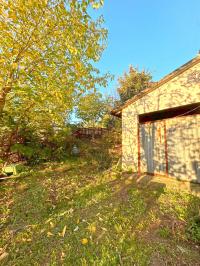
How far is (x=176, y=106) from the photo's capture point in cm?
555

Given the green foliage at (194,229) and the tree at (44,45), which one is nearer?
the green foliage at (194,229)

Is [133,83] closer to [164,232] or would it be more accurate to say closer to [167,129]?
[167,129]

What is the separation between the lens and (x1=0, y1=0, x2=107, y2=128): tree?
3395mm

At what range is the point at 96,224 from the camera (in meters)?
3.51

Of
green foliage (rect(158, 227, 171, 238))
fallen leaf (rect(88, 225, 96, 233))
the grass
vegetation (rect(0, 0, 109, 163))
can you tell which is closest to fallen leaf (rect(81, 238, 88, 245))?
the grass

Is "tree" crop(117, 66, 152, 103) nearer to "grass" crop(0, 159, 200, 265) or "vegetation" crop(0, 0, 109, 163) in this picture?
"vegetation" crop(0, 0, 109, 163)

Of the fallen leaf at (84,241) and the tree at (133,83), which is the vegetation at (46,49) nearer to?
the fallen leaf at (84,241)

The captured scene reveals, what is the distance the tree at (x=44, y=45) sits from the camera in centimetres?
339

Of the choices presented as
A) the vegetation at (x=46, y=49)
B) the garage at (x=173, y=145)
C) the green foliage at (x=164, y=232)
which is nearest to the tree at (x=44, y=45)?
the vegetation at (x=46, y=49)

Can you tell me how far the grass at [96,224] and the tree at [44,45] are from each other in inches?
125

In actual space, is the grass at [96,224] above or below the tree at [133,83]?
below

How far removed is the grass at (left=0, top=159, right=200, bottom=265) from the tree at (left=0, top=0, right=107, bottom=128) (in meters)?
3.17

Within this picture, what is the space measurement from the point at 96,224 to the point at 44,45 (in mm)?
4680

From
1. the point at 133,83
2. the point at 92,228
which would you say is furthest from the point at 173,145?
the point at 133,83
